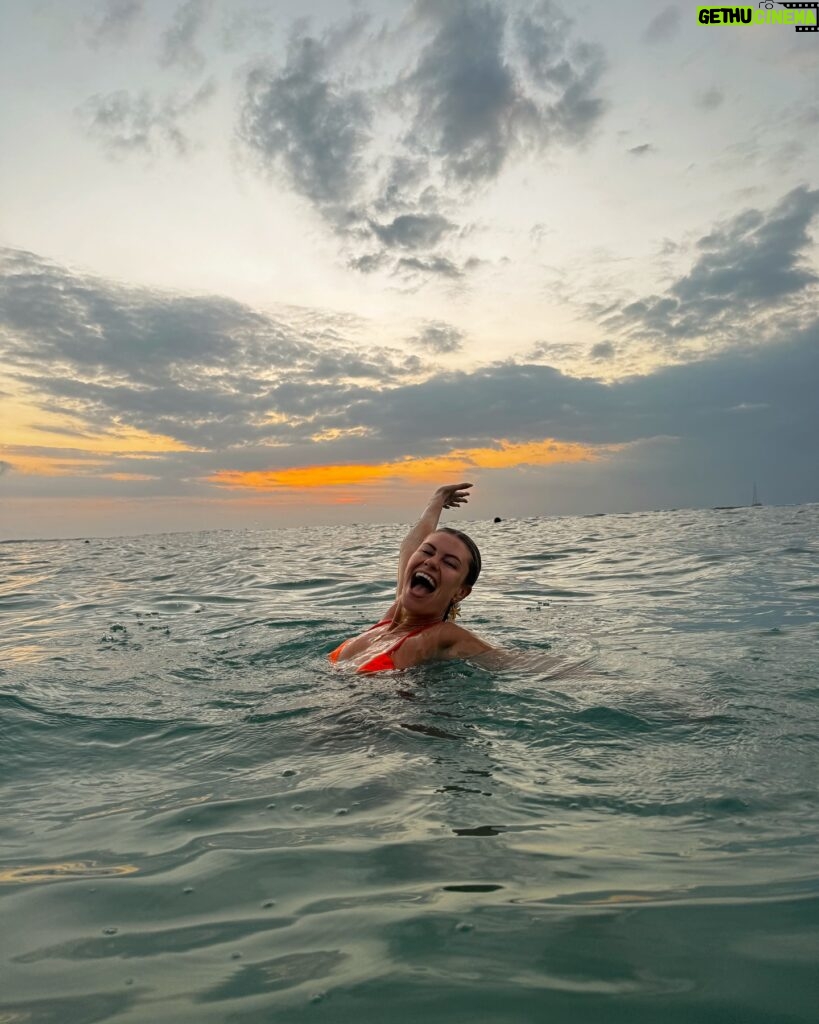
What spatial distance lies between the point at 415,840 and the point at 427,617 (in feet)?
11.3

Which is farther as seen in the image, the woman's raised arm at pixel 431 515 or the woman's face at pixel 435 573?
the woman's raised arm at pixel 431 515

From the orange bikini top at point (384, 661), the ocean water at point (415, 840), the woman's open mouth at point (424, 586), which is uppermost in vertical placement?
the woman's open mouth at point (424, 586)

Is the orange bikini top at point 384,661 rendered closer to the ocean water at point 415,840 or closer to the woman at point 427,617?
the woman at point 427,617

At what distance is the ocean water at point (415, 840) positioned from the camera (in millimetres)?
2014

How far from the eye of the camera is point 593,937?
2.19 metres

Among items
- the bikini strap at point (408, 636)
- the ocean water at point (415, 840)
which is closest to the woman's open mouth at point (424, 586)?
the bikini strap at point (408, 636)

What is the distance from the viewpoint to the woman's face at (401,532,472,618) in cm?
614

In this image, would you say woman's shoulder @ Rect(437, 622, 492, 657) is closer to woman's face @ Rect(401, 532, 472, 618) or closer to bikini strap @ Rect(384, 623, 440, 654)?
bikini strap @ Rect(384, 623, 440, 654)

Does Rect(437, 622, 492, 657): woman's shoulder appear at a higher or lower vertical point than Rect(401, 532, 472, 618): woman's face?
lower

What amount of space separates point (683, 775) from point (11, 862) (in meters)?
3.03

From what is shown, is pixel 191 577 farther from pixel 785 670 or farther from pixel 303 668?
pixel 785 670

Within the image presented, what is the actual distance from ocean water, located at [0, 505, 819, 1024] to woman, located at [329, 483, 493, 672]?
24 cm

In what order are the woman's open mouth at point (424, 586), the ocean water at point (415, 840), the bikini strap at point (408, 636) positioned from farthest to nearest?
the woman's open mouth at point (424, 586) < the bikini strap at point (408, 636) < the ocean water at point (415, 840)

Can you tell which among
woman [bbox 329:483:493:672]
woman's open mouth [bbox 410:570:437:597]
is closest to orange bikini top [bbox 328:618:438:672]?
woman [bbox 329:483:493:672]
